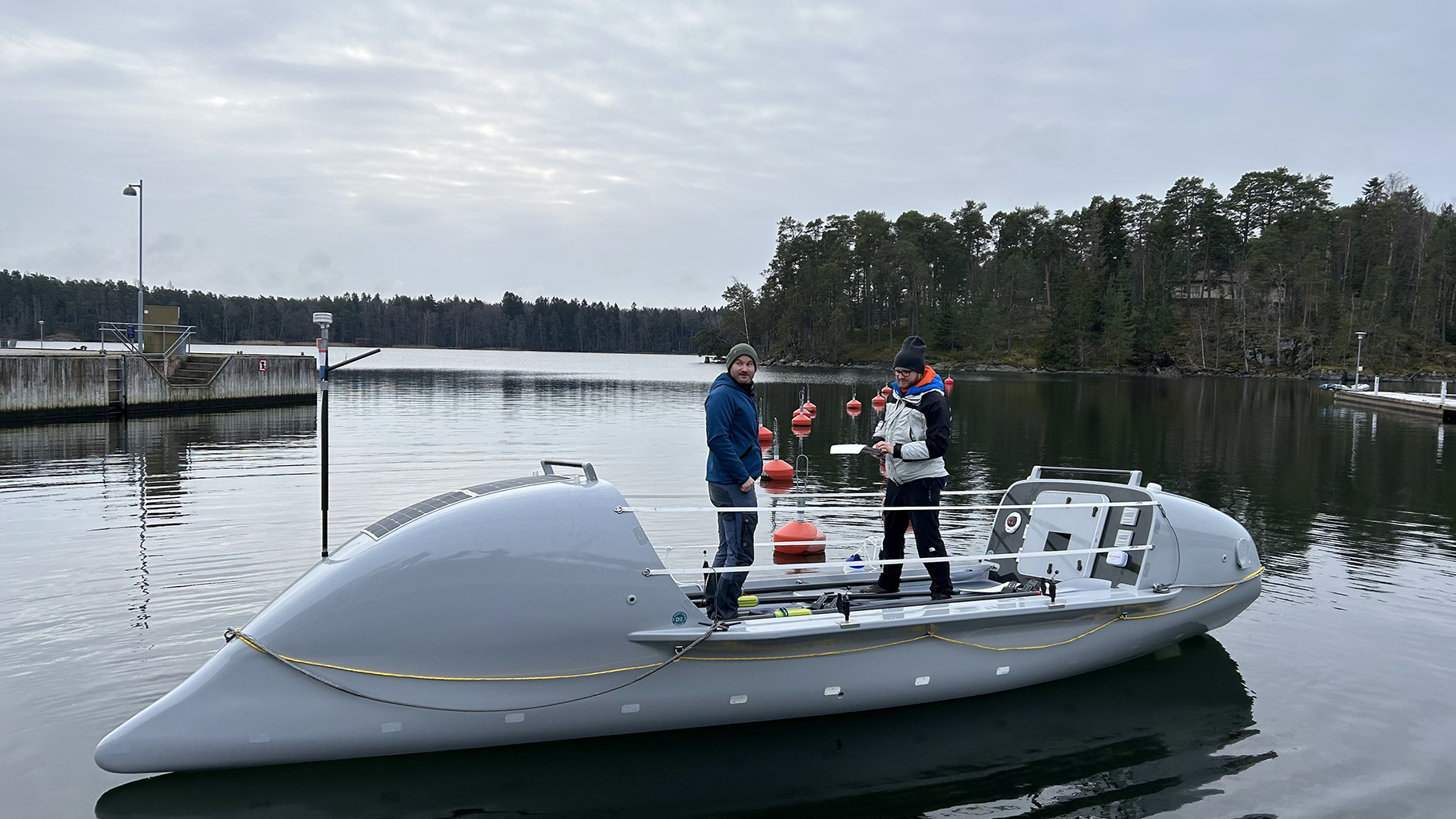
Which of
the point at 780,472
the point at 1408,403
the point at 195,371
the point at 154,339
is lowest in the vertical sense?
Result: the point at 780,472

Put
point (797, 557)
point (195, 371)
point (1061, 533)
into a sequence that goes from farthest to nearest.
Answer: point (195, 371)
point (797, 557)
point (1061, 533)

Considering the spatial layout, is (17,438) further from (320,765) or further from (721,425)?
(721,425)

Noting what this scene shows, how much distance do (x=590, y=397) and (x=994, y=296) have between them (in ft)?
258

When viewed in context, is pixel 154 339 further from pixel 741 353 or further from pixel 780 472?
pixel 741 353

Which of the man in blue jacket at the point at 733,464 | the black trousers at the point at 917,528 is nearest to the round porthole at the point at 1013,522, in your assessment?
the black trousers at the point at 917,528

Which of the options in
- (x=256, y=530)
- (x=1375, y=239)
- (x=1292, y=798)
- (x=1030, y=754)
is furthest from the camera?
(x=1375, y=239)

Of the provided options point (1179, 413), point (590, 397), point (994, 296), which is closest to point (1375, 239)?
point (994, 296)

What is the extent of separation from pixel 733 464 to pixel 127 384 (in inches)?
1213

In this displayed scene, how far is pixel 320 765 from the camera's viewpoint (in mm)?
5508

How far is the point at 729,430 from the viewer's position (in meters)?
6.31

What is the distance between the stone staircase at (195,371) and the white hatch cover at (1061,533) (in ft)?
108

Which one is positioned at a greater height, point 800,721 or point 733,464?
point 733,464

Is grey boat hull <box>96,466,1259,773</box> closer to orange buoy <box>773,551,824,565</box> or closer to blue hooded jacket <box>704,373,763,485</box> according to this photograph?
blue hooded jacket <box>704,373,763,485</box>

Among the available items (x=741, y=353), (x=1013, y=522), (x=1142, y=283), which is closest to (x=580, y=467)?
(x=741, y=353)
